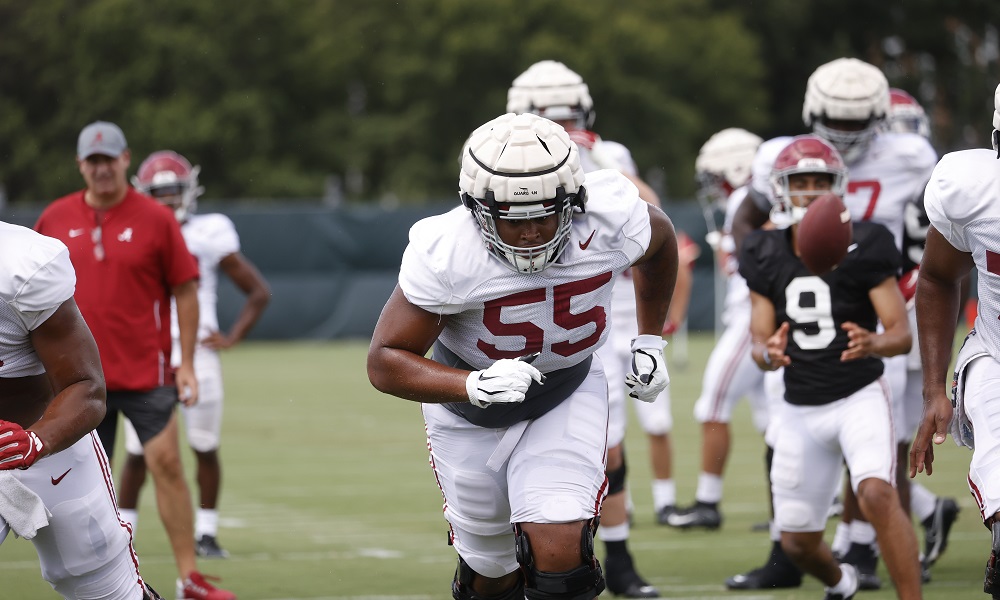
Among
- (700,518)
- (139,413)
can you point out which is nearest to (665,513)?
(700,518)

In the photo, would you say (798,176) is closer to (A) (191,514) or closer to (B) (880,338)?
(B) (880,338)

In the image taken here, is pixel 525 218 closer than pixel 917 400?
Yes

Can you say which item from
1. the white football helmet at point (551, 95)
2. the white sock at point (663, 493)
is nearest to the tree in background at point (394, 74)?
the white sock at point (663, 493)

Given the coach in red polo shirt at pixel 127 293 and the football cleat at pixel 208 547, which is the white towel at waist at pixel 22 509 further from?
the football cleat at pixel 208 547

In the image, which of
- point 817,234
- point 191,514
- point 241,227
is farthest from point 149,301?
point 241,227

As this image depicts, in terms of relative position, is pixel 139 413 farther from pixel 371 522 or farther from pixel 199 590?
pixel 371 522

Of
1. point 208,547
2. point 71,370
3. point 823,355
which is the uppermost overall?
point 71,370

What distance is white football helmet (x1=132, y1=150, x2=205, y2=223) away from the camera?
8.06m

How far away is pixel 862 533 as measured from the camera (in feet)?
21.0

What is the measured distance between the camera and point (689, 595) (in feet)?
20.6

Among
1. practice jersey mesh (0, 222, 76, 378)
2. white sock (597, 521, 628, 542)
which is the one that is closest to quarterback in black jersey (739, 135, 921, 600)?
white sock (597, 521, 628, 542)

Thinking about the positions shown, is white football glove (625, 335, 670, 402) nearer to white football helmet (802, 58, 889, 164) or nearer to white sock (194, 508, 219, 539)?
white football helmet (802, 58, 889, 164)

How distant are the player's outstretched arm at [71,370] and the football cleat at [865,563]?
11.2 ft

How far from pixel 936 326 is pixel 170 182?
452cm
